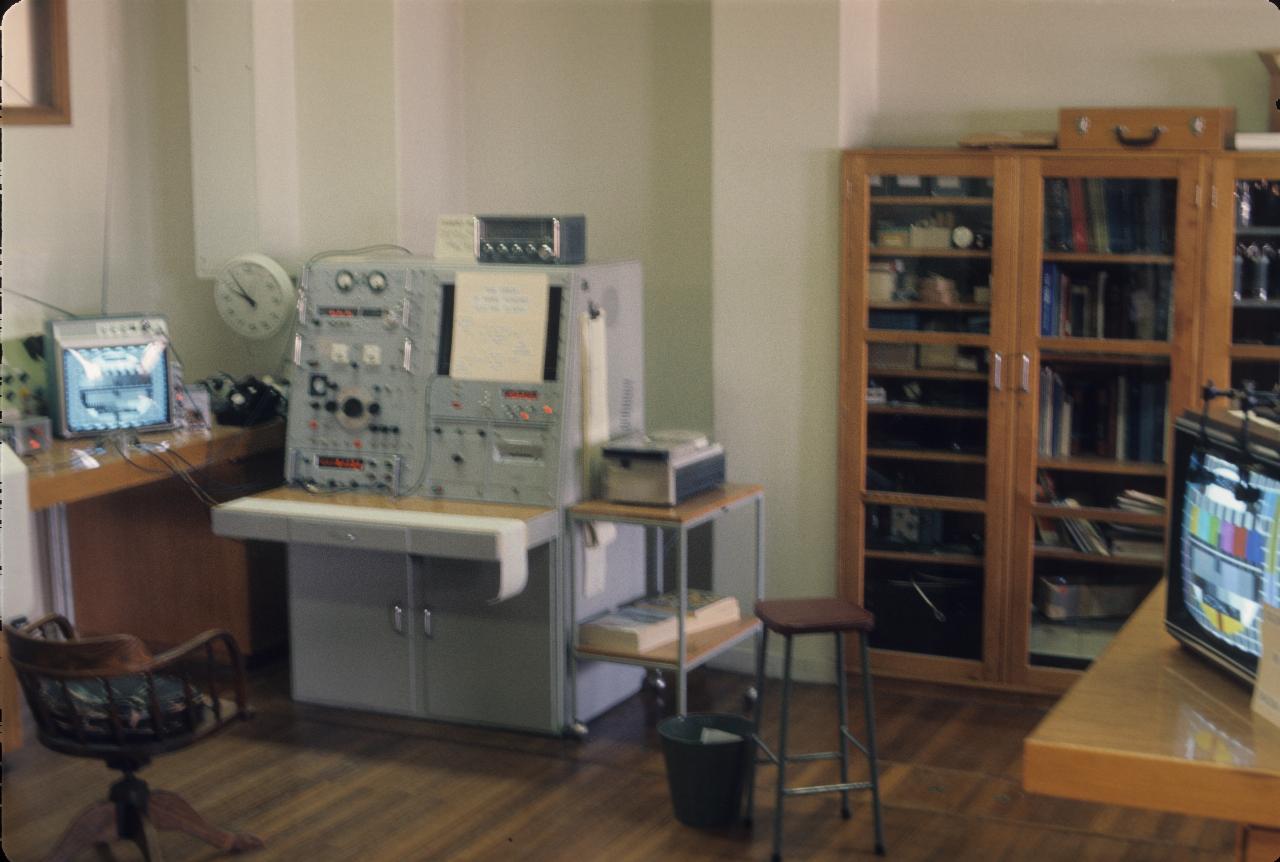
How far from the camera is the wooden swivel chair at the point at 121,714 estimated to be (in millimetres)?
3559

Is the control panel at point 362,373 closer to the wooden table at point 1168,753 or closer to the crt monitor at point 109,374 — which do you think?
the crt monitor at point 109,374

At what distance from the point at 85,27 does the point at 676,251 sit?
7.57ft

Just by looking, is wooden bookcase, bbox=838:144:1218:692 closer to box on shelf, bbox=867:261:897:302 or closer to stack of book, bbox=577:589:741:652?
box on shelf, bbox=867:261:897:302

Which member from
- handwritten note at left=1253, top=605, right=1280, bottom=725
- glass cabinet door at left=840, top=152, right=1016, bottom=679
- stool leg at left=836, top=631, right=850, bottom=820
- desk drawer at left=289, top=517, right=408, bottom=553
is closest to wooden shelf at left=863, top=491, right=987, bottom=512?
glass cabinet door at left=840, top=152, right=1016, bottom=679

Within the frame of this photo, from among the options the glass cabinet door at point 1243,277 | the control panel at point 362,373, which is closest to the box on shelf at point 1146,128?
the glass cabinet door at point 1243,277

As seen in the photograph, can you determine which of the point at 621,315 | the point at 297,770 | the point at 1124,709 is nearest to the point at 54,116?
the point at 621,315

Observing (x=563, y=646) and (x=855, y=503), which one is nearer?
(x=563, y=646)

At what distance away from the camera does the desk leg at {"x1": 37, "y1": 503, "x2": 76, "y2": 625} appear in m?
5.39

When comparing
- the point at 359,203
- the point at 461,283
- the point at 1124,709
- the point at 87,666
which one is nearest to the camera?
the point at 1124,709

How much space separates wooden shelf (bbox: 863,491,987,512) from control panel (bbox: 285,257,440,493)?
5.23 feet

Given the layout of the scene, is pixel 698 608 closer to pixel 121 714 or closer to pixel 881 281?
pixel 881 281

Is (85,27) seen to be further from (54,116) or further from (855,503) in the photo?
(855,503)

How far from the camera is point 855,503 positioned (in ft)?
17.6

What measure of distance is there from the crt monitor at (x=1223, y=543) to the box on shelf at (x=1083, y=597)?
2241mm
